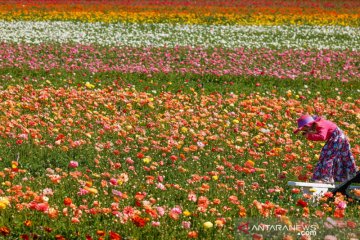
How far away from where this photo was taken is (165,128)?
9.16 m

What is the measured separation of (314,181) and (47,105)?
478 cm

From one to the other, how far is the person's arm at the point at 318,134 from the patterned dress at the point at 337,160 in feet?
0.44

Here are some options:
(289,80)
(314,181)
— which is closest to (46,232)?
(314,181)

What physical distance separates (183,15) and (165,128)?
2059cm

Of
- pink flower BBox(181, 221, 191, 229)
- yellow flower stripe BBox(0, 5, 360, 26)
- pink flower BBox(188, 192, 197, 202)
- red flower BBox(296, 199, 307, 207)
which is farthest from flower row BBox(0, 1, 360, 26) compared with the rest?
pink flower BBox(181, 221, 191, 229)

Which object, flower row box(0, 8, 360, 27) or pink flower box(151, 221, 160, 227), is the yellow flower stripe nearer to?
flower row box(0, 8, 360, 27)

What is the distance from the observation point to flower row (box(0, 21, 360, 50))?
20.5m

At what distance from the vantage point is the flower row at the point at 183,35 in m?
20.5

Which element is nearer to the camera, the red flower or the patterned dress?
the red flower

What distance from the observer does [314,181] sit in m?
6.80

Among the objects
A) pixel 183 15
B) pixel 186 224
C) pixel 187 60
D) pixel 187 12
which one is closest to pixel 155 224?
pixel 186 224

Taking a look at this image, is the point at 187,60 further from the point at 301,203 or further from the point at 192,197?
the point at 301,203

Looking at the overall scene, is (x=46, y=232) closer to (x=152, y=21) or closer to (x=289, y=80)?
(x=289, y=80)

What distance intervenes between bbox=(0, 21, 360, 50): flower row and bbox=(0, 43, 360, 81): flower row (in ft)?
5.36
